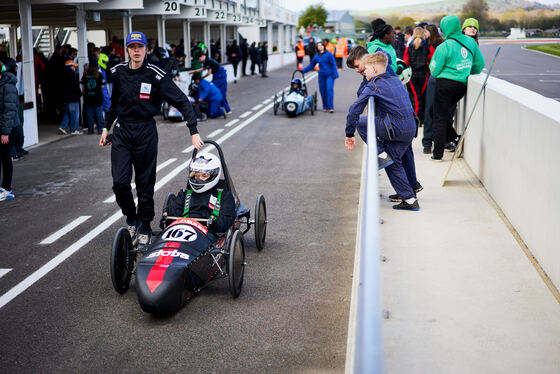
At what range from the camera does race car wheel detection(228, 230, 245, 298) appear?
5594 millimetres

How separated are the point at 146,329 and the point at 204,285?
69cm

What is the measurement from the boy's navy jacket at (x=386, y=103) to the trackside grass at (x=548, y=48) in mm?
6288

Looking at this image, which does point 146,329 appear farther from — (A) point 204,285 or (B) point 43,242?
(B) point 43,242

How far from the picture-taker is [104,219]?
8.64m

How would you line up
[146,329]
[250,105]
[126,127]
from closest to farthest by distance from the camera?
[146,329], [126,127], [250,105]

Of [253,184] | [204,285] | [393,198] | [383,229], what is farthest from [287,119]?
[204,285]

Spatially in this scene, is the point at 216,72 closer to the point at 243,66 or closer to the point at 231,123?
the point at 231,123

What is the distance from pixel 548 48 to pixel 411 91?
3.05m

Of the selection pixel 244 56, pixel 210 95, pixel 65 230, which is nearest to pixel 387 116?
pixel 65 230

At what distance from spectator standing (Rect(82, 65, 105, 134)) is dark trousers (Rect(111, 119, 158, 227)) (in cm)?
956

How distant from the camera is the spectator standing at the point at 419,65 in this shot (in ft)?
43.5

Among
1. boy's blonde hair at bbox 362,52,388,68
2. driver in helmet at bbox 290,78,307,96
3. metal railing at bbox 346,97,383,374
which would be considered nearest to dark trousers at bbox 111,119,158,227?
boy's blonde hair at bbox 362,52,388,68

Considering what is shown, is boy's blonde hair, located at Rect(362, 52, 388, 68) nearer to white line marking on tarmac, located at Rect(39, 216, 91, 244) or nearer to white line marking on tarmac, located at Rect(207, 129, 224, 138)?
white line marking on tarmac, located at Rect(39, 216, 91, 244)

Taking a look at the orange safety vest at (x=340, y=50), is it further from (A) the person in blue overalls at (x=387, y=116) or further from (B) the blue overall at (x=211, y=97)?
(A) the person in blue overalls at (x=387, y=116)
